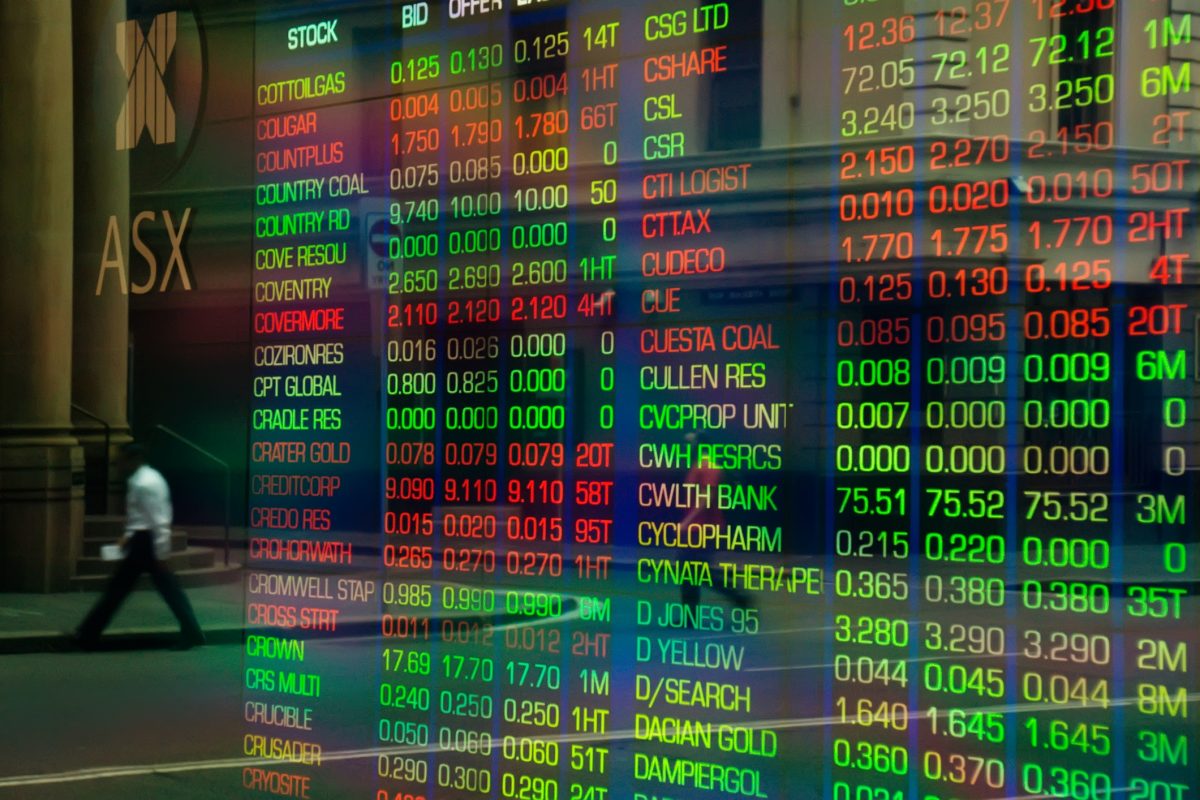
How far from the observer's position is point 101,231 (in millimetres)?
8508

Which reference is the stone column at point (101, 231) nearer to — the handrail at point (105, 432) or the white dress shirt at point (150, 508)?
the handrail at point (105, 432)

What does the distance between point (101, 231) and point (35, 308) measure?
3.66 m

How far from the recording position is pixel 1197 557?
390cm

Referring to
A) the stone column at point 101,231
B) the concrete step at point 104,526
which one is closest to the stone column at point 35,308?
the concrete step at point 104,526

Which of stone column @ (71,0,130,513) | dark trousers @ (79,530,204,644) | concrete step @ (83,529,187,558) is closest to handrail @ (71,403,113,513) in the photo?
stone column @ (71,0,130,513)

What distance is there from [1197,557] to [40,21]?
12219 mm

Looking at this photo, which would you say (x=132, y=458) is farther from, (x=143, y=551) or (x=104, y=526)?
(x=104, y=526)

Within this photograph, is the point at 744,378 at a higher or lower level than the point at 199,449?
higher

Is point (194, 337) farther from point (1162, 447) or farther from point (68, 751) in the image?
point (1162, 447)

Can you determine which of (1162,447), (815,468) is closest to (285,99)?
(815,468)

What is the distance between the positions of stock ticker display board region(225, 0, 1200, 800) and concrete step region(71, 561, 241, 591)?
197 centimetres

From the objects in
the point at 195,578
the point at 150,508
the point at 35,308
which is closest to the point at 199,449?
the point at 150,508

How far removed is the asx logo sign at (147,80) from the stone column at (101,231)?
87 millimetres

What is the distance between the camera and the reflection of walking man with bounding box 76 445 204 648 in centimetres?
918
